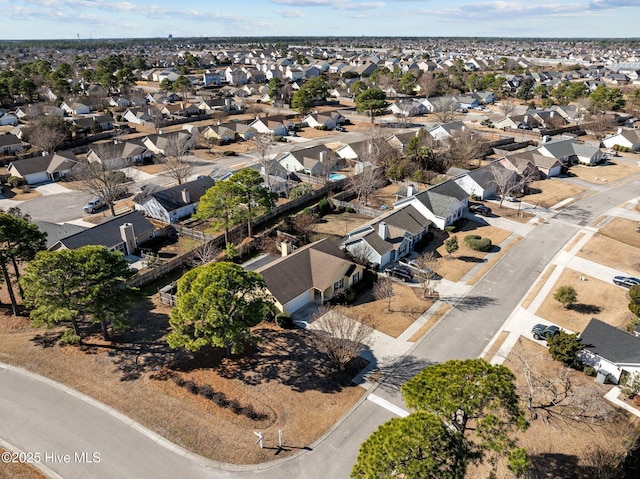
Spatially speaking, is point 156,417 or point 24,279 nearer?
point 156,417

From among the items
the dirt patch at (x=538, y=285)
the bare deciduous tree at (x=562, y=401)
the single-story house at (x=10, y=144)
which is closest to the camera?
the bare deciduous tree at (x=562, y=401)

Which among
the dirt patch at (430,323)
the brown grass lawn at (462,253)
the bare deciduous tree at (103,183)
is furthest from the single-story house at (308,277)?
the bare deciduous tree at (103,183)

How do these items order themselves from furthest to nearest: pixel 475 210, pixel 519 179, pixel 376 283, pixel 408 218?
pixel 519 179, pixel 475 210, pixel 408 218, pixel 376 283

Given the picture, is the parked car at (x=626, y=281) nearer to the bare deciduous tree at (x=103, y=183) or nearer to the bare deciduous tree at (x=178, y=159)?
the bare deciduous tree at (x=178, y=159)

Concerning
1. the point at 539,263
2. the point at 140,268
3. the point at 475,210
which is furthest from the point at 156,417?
the point at 475,210

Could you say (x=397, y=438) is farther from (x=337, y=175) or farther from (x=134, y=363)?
(x=337, y=175)

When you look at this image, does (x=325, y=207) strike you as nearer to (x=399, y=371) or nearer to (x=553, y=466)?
(x=399, y=371)
